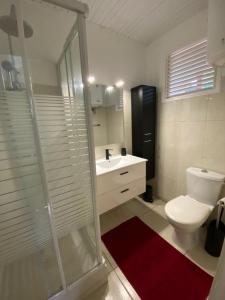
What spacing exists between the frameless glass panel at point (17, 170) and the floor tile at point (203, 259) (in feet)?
4.12

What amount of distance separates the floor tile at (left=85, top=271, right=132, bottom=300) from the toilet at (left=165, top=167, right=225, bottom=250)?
71 cm

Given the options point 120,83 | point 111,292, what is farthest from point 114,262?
point 120,83

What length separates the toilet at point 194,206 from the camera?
4.60 ft

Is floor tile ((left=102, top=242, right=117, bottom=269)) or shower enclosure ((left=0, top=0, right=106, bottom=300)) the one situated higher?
shower enclosure ((left=0, top=0, right=106, bottom=300))

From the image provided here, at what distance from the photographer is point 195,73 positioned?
1.71m

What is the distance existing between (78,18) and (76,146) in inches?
28.8

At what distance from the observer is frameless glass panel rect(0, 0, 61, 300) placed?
79 cm

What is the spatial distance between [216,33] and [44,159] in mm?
1327

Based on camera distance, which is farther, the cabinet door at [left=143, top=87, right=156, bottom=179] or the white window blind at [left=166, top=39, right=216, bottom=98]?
the cabinet door at [left=143, top=87, right=156, bottom=179]

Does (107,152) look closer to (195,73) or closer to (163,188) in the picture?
(163,188)

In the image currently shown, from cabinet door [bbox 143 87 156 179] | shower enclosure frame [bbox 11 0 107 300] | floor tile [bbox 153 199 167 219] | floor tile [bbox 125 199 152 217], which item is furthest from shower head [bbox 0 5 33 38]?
floor tile [bbox 153 199 167 219]

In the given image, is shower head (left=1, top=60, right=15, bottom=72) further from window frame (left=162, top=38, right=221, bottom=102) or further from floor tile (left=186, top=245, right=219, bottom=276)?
floor tile (left=186, top=245, right=219, bottom=276)

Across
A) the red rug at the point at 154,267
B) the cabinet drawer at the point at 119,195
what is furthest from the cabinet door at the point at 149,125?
the red rug at the point at 154,267

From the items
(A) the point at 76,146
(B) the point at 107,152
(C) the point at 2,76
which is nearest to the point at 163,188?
(B) the point at 107,152
